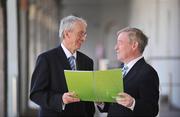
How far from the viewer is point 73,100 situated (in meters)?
3.22

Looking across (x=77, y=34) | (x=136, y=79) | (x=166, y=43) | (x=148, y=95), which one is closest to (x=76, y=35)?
(x=77, y=34)

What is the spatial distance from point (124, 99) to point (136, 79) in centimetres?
23

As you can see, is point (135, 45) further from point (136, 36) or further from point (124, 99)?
point (124, 99)

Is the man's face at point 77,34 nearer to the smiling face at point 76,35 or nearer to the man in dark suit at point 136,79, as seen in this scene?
the smiling face at point 76,35

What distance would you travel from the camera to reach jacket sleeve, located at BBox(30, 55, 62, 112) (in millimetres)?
3373

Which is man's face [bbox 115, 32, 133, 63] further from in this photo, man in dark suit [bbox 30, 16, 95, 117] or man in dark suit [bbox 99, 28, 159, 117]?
man in dark suit [bbox 30, 16, 95, 117]

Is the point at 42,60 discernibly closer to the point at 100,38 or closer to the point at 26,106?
the point at 26,106

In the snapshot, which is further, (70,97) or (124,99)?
(70,97)

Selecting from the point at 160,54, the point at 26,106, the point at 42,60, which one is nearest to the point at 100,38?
the point at 160,54

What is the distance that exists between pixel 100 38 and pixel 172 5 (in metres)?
18.0

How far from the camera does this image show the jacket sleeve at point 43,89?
337cm

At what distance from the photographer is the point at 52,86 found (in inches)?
136

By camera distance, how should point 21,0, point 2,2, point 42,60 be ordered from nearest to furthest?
1. point 42,60
2. point 2,2
3. point 21,0

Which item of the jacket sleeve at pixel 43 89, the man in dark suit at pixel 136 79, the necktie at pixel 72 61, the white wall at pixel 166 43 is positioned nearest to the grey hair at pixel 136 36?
the man in dark suit at pixel 136 79
